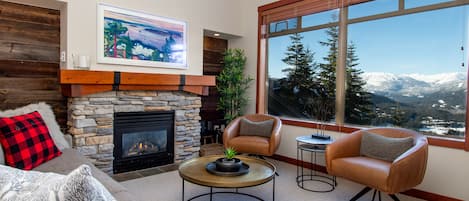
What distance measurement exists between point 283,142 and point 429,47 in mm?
2349

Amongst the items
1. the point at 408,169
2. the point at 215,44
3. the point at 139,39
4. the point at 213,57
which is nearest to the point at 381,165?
the point at 408,169

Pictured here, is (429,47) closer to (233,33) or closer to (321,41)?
(321,41)

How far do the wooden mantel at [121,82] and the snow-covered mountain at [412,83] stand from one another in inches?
92.3

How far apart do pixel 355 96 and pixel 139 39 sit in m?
3.01

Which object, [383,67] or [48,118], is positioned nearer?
[48,118]

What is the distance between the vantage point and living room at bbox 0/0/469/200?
3000mm

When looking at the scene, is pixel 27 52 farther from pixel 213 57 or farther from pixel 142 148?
pixel 213 57

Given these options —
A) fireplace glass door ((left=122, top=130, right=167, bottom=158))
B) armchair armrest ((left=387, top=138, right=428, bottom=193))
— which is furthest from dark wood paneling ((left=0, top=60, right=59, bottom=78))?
armchair armrest ((left=387, top=138, right=428, bottom=193))

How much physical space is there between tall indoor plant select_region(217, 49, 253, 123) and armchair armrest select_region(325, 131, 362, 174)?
2.22 meters

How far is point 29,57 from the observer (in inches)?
133

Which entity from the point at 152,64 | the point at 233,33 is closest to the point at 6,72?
the point at 152,64

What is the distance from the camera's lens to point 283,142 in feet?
14.9

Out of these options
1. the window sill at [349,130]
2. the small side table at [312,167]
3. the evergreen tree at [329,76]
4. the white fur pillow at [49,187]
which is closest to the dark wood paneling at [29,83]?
the white fur pillow at [49,187]

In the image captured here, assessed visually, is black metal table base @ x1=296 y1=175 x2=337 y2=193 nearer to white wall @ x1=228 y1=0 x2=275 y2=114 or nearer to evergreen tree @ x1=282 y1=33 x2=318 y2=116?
evergreen tree @ x1=282 y1=33 x2=318 y2=116
